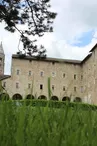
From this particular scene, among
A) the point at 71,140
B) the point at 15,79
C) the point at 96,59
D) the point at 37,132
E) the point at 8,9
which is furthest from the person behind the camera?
the point at 15,79

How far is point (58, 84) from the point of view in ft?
234

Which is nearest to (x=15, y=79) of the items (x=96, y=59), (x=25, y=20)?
(x=96, y=59)

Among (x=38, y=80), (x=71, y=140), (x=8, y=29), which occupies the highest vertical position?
(x=38, y=80)

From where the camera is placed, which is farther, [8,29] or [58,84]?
[58,84]

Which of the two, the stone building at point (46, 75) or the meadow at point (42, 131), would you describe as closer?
the meadow at point (42, 131)

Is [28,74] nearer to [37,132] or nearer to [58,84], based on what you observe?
[58,84]

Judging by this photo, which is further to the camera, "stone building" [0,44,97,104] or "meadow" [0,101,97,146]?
"stone building" [0,44,97,104]

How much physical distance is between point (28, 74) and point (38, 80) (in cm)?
262

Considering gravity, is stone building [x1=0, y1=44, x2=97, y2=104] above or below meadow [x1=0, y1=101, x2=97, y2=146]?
above

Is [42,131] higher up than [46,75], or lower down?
lower down

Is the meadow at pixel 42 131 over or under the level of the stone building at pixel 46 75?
under

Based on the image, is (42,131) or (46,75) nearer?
(42,131)

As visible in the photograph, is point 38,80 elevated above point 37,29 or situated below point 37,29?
above

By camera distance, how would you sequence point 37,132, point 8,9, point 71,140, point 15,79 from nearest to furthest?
point 71,140, point 37,132, point 8,9, point 15,79
